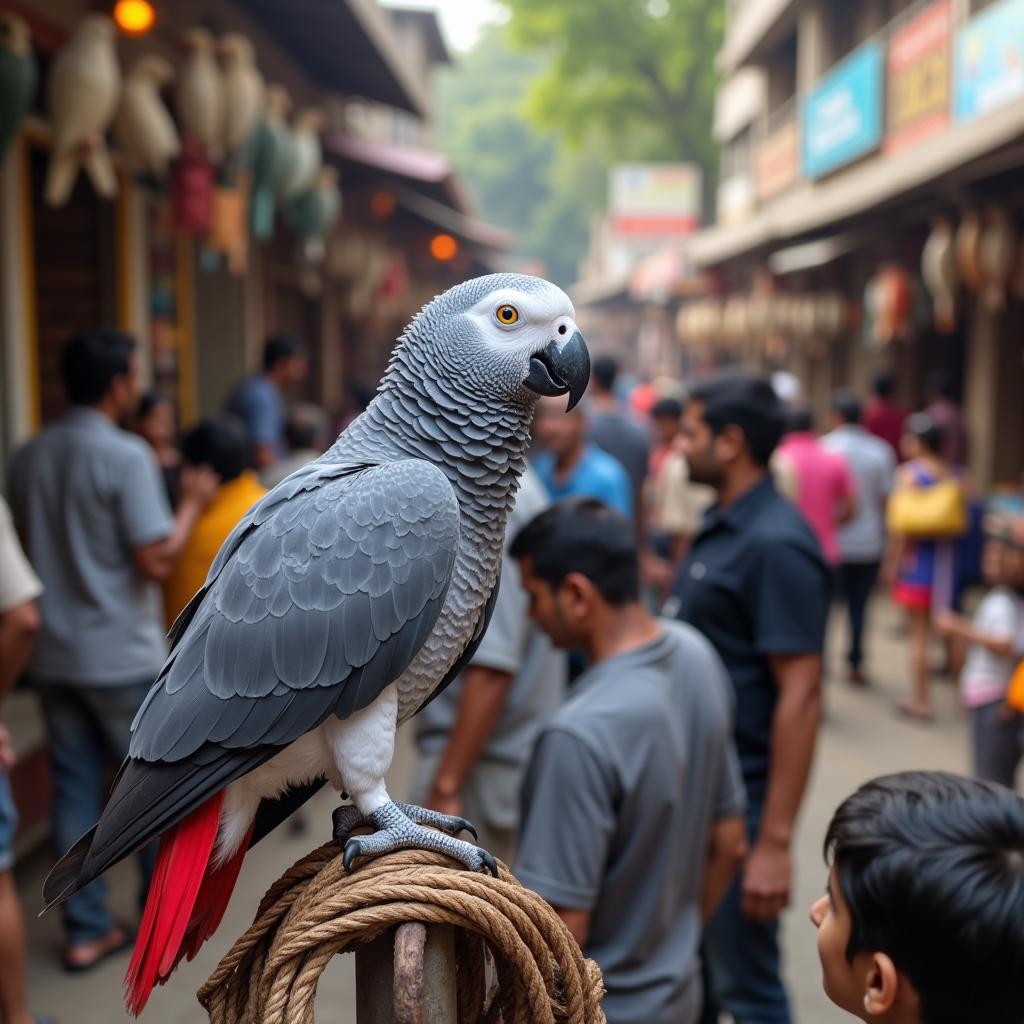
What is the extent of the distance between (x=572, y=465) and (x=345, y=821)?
2.64 m

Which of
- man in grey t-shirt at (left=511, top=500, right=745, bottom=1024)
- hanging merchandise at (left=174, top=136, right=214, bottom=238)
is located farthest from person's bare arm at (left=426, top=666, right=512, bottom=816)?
hanging merchandise at (left=174, top=136, right=214, bottom=238)

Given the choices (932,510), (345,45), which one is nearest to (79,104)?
(345,45)

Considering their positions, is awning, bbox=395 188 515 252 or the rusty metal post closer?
the rusty metal post

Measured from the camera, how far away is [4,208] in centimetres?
429

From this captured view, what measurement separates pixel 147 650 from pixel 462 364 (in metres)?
2.39

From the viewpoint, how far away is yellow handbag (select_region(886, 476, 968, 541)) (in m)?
5.77

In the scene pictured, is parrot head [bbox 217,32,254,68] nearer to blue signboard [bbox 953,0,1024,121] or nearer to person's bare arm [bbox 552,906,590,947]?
person's bare arm [bbox 552,906,590,947]

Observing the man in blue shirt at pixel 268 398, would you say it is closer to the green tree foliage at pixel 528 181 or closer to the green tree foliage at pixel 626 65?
the green tree foliage at pixel 626 65

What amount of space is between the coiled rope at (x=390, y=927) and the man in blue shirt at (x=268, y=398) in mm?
4084

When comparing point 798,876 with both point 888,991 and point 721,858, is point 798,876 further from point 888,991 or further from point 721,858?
point 888,991

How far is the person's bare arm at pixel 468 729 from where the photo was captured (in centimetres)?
251

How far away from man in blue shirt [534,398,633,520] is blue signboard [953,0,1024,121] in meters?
3.71

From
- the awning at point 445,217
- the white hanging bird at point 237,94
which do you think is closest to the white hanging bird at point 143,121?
the white hanging bird at point 237,94

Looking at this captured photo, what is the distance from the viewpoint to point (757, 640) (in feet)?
8.47
